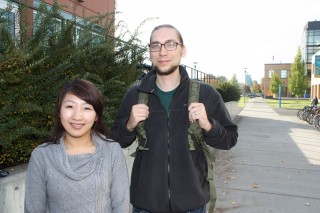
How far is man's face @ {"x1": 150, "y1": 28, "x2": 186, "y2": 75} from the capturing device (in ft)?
7.51

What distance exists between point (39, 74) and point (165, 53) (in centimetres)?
160

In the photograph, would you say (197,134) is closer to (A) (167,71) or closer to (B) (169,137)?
(B) (169,137)

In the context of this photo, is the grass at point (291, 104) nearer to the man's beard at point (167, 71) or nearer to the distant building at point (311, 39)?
the distant building at point (311, 39)

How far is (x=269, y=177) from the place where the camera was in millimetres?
6789

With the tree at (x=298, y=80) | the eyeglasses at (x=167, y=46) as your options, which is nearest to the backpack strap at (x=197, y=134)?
the eyeglasses at (x=167, y=46)

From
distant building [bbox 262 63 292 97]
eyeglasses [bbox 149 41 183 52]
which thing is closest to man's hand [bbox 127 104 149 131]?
eyeglasses [bbox 149 41 183 52]

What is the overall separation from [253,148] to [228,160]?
2071 millimetres

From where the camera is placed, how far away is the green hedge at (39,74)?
2812 millimetres

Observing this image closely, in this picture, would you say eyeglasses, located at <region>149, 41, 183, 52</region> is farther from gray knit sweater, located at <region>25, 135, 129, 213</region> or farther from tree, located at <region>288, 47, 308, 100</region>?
tree, located at <region>288, 47, 308, 100</region>

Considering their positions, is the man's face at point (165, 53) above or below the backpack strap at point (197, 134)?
above

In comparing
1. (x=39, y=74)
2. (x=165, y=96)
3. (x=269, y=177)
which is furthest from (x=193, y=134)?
(x=269, y=177)

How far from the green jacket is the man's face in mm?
141

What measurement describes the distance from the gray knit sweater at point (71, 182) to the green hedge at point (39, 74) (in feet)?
3.39

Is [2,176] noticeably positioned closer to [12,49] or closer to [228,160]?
[12,49]
